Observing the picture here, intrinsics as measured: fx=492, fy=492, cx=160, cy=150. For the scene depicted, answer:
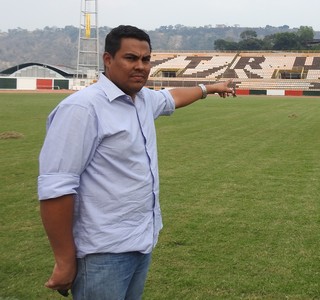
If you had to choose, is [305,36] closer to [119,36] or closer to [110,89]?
[119,36]

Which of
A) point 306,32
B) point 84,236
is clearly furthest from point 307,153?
point 306,32

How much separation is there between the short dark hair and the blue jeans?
955 millimetres

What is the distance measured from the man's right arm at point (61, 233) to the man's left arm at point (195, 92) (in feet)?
4.23

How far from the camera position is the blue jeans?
2225 millimetres

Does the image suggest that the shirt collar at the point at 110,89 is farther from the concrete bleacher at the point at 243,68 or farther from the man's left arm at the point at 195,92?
the concrete bleacher at the point at 243,68

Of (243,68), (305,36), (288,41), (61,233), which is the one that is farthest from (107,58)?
(305,36)

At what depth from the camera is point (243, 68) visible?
7225cm

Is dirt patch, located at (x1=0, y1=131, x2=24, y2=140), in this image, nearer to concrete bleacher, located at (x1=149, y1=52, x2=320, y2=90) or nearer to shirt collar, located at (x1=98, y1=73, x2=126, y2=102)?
shirt collar, located at (x1=98, y1=73, x2=126, y2=102)

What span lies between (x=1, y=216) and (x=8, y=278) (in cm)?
214

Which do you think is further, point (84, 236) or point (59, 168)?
point (84, 236)

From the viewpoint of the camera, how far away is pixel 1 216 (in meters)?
6.46

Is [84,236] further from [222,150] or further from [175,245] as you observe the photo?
[222,150]

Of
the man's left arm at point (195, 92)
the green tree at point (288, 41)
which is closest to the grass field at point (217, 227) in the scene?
the man's left arm at point (195, 92)

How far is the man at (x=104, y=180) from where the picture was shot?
2095 millimetres
